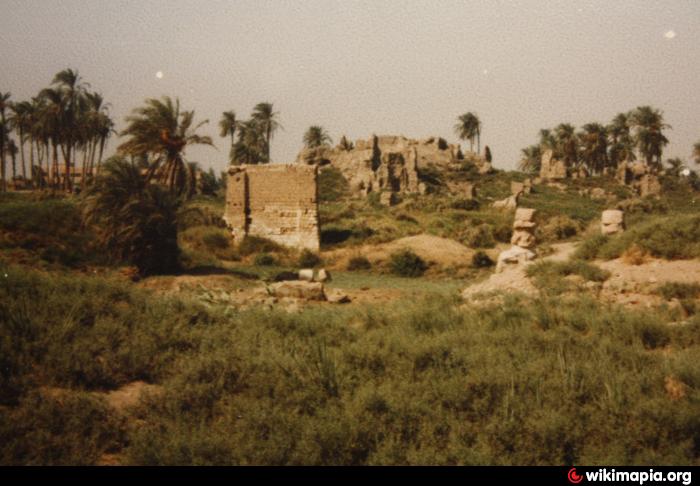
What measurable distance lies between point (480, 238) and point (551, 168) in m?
32.1

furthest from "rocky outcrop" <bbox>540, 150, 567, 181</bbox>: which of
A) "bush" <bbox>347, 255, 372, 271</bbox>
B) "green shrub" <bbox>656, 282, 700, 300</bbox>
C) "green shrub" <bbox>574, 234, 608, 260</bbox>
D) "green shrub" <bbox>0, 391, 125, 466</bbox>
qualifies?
"green shrub" <bbox>0, 391, 125, 466</bbox>

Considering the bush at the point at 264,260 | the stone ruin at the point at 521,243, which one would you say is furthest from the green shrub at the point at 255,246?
the stone ruin at the point at 521,243

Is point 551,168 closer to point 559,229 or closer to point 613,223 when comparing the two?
point 559,229

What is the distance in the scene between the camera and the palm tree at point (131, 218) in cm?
1645

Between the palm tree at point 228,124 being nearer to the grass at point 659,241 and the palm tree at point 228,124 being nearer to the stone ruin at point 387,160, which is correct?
the stone ruin at point 387,160

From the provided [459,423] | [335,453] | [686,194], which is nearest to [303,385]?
[335,453]

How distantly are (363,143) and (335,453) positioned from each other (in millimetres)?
54538

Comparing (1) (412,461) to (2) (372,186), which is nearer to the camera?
(1) (412,461)

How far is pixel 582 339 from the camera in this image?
6324mm

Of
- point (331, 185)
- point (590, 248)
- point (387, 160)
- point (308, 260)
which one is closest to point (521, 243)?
point (590, 248)

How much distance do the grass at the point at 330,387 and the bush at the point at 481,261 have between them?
14.7 m

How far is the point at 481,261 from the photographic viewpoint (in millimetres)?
22047

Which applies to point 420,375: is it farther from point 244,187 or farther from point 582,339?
point 244,187
